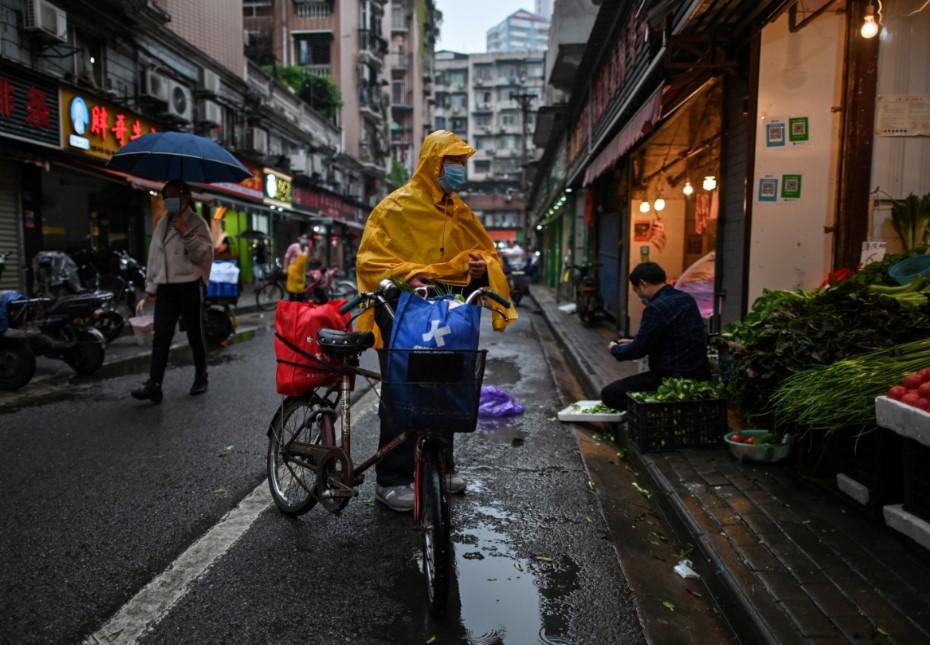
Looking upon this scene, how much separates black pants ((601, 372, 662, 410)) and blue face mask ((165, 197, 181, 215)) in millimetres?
4335

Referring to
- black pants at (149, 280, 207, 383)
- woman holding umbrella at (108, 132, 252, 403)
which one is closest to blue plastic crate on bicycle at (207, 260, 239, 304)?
woman holding umbrella at (108, 132, 252, 403)

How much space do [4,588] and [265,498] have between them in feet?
4.50

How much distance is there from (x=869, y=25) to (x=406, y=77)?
6842cm

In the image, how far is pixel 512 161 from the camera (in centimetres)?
8944

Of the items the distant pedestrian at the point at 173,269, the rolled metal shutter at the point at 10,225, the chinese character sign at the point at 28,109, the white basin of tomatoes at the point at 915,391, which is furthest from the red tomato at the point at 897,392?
the rolled metal shutter at the point at 10,225

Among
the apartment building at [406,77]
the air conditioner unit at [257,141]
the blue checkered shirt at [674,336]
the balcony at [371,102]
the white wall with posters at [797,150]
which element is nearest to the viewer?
the blue checkered shirt at [674,336]

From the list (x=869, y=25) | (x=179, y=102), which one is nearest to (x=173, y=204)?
(x=869, y=25)

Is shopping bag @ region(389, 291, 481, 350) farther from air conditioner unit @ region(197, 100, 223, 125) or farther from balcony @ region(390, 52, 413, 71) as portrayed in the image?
balcony @ region(390, 52, 413, 71)

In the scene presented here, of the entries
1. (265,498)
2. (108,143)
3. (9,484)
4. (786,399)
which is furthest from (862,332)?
(108,143)

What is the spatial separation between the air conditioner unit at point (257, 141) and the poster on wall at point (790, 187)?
22348 mm

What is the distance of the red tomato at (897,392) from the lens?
3010mm

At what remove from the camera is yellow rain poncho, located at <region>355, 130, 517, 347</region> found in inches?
136

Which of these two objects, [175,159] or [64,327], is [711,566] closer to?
[175,159]

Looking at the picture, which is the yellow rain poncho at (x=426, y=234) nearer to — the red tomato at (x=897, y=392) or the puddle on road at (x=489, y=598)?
the puddle on road at (x=489, y=598)
